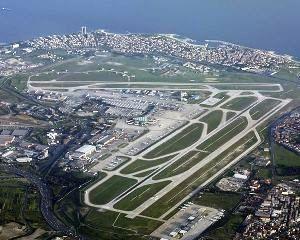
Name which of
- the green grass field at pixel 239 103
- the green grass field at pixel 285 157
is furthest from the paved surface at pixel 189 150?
the green grass field at pixel 285 157

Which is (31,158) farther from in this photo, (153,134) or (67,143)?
(153,134)

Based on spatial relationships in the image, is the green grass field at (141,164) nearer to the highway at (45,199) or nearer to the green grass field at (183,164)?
the green grass field at (183,164)

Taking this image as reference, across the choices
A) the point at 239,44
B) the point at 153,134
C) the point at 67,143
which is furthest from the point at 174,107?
the point at 239,44

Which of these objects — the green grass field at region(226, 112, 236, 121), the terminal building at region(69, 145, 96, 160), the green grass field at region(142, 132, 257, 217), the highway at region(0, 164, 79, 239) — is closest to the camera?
the highway at region(0, 164, 79, 239)

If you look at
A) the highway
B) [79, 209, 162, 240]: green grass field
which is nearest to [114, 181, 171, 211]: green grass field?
[79, 209, 162, 240]: green grass field

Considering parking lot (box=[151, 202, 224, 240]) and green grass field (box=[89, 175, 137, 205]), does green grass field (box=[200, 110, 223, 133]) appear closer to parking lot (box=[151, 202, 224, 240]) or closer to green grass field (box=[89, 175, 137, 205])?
green grass field (box=[89, 175, 137, 205])

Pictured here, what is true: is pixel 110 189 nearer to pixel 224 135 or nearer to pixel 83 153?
pixel 83 153
